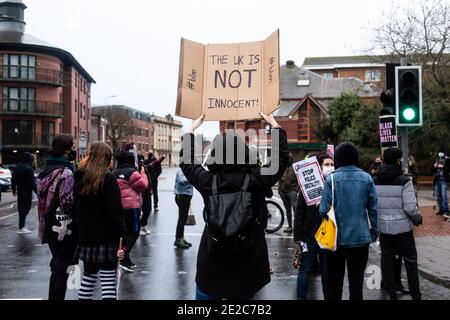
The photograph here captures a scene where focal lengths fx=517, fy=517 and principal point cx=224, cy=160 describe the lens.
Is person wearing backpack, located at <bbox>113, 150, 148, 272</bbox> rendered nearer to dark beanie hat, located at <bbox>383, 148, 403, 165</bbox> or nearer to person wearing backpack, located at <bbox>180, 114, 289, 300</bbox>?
dark beanie hat, located at <bbox>383, 148, 403, 165</bbox>

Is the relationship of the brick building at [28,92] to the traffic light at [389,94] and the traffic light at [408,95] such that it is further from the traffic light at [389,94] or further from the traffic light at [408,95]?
the traffic light at [408,95]

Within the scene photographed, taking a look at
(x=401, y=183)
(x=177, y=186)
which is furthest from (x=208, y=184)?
(x=177, y=186)

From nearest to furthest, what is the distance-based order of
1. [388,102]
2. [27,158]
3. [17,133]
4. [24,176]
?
[388,102], [27,158], [24,176], [17,133]

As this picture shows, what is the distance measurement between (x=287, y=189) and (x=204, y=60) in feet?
24.8

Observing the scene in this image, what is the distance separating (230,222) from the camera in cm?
349

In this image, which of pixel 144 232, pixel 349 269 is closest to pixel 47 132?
pixel 144 232

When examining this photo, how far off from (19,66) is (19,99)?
10.9ft

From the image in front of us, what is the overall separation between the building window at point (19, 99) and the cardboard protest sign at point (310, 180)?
50.8 m

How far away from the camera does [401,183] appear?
621 centimetres

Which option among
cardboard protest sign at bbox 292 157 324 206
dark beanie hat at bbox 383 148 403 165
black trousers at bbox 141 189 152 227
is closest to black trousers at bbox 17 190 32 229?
black trousers at bbox 141 189 152 227

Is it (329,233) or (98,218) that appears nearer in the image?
(98,218)

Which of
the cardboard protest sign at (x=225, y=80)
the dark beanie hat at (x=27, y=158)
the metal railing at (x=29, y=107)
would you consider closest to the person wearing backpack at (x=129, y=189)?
the cardboard protest sign at (x=225, y=80)

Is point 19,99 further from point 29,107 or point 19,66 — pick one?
point 19,66
